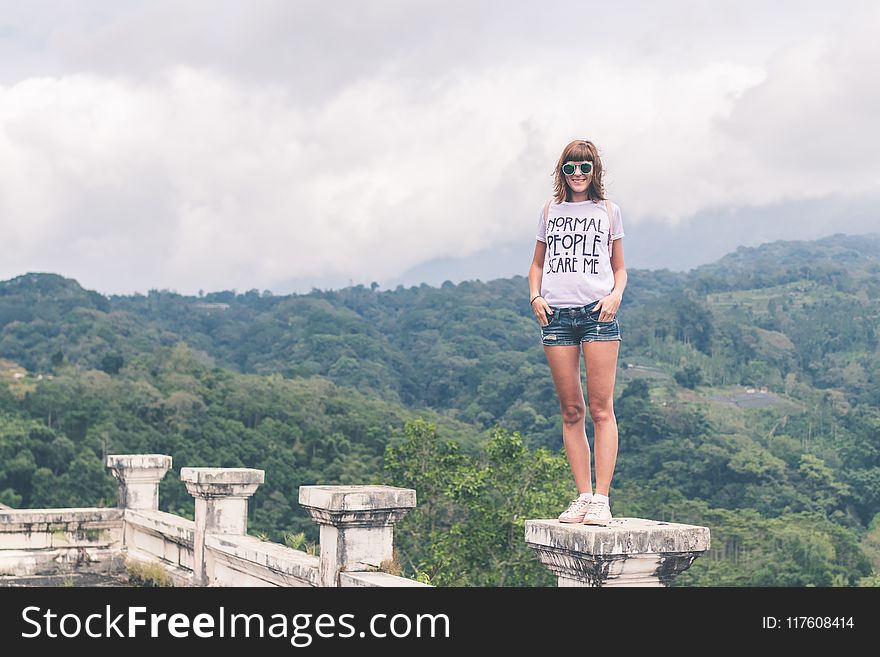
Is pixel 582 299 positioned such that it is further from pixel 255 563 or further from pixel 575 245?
pixel 255 563

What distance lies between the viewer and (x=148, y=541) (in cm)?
1045

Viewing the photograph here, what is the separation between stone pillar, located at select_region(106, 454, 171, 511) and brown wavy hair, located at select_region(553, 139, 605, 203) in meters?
6.59

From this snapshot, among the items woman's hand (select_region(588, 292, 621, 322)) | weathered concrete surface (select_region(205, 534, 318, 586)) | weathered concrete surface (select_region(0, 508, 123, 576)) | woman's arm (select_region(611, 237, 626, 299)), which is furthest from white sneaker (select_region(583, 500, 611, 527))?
weathered concrete surface (select_region(0, 508, 123, 576))

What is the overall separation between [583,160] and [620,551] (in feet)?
6.22

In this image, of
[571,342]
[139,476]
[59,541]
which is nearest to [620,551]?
[571,342]

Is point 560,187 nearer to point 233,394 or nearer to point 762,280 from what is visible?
point 233,394

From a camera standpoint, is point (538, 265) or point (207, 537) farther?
point (207, 537)

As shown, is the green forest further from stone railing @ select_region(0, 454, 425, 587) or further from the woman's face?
the woman's face

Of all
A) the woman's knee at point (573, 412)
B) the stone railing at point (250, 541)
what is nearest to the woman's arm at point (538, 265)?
the woman's knee at point (573, 412)

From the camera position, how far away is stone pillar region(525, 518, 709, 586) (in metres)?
4.51

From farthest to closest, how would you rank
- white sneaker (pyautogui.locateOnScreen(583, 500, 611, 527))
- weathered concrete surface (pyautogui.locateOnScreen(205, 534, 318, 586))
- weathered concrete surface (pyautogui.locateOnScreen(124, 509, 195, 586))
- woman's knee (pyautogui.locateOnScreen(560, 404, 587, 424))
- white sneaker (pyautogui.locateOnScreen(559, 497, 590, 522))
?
weathered concrete surface (pyautogui.locateOnScreen(124, 509, 195, 586)), weathered concrete surface (pyautogui.locateOnScreen(205, 534, 318, 586)), woman's knee (pyautogui.locateOnScreen(560, 404, 587, 424)), white sneaker (pyautogui.locateOnScreen(559, 497, 590, 522)), white sneaker (pyautogui.locateOnScreen(583, 500, 611, 527))

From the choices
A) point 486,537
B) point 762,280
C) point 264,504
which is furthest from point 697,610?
point 762,280

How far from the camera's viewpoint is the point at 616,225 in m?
5.42

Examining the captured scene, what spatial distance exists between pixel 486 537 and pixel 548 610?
60.9 ft
